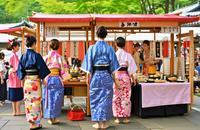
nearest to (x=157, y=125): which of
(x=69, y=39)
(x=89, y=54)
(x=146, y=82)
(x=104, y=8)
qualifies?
(x=146, y=82)

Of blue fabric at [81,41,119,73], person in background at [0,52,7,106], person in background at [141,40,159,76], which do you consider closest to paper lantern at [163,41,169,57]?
person in background at [141,40,159,76]

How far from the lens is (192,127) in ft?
28.7

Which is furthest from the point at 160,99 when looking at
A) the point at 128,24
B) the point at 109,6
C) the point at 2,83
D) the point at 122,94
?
the point at 109,6

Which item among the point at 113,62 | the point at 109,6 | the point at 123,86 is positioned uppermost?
the point at 109,6

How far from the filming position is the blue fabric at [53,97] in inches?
359

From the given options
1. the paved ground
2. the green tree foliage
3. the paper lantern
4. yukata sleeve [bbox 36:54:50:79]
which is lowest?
the paved ground

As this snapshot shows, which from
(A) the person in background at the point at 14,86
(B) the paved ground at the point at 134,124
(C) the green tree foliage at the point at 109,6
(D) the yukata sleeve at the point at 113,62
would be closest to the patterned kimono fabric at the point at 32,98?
(B) the paved ground at the point at 134,124

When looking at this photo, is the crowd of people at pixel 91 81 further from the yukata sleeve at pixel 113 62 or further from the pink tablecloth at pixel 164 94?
the pink tablecloth at pixel 164 94

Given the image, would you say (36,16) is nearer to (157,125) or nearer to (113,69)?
(113,69)

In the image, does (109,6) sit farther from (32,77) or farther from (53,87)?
(32,77)

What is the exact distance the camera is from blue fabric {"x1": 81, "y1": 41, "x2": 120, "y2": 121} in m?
8.45

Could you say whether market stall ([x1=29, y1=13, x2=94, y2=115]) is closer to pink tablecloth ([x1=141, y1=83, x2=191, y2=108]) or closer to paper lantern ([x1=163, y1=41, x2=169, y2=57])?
pink tablecloth ([x1=141, y1=83, x2=191, y2=108])

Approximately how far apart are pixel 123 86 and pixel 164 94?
3.88 feet

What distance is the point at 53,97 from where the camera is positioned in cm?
918
